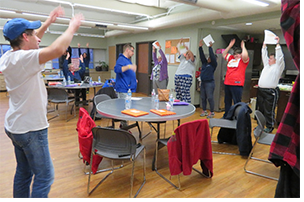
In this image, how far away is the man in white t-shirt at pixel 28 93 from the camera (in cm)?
133

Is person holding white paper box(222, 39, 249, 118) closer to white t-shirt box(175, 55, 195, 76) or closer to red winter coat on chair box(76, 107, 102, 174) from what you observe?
white t-shirt box(175, 55, 195, 76)

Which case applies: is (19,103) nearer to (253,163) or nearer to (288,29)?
(288,29)

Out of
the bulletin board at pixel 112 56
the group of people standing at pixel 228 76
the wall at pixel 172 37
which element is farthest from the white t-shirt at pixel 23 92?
the bulletin board at pixel 112 56

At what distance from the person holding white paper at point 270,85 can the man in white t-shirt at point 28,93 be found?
3.97 meters

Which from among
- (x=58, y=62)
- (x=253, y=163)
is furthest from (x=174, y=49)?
(x=58, y=62)

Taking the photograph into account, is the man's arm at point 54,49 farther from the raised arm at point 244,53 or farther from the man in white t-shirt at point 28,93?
the raised arm at point 244,53

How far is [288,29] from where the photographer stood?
2.87 feet

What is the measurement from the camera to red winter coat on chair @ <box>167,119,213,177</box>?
231 cm

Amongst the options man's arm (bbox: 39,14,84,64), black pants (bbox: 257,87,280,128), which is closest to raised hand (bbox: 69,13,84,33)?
man's arm (bbox: 39,14,84,64)

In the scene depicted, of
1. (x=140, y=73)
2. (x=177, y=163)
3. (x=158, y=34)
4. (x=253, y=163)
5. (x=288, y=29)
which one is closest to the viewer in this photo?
(x=288, y=29)

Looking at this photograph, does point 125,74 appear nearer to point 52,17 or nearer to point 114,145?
point 114,145

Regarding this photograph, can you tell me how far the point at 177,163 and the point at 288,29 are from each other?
179 centimetres

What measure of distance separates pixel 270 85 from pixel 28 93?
4.29 m

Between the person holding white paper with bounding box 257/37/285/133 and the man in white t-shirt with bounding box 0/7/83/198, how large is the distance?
3.97 m
